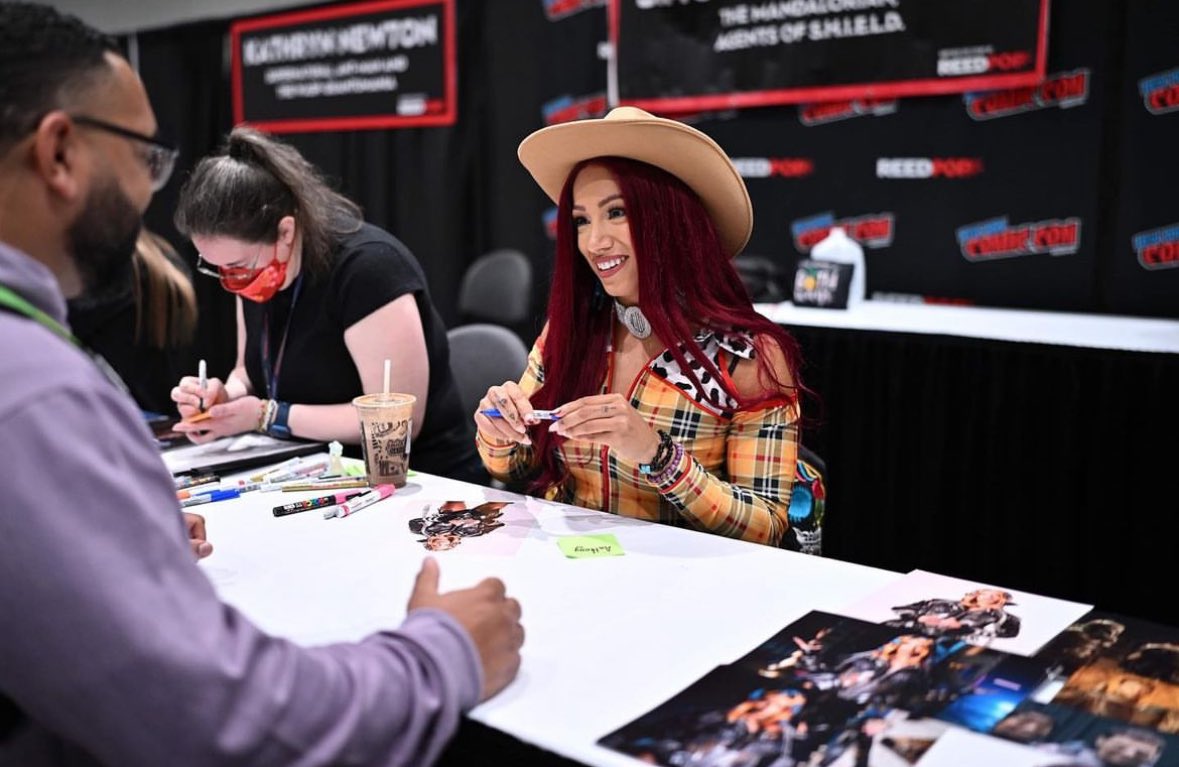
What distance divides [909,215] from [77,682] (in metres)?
3.40

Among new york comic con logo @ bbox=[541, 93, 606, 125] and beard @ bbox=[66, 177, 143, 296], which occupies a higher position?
new york comic con logo @ bbox=[541, 93, 606, 125]

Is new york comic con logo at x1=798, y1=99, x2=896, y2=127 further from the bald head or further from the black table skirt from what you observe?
the bald head

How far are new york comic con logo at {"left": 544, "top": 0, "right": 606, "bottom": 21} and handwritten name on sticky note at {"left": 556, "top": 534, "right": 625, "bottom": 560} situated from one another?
340 centimetres

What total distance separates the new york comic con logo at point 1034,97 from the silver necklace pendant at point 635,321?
2183 mm

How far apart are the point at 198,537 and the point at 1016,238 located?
2.93 meters

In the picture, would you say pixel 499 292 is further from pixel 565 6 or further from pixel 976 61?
pixel 976 61

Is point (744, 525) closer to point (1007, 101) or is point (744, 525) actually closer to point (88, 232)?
point (88, 232)

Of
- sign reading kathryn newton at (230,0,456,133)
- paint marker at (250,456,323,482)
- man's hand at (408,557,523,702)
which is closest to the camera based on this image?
man's hand at (408,557,523,702)

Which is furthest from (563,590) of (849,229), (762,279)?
(849,229)

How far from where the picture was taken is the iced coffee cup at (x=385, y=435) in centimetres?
176

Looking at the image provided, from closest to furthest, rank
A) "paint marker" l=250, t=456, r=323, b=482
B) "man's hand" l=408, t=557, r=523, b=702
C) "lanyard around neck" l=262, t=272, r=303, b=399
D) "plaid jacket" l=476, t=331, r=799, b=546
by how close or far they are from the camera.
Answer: "man's hand" l=408, t=557, r=523, b=702
"plaid jacket" l=476, t=331, r=799, b=546
"paint marker" l=250, t=456, r=323, b=482
"lanyard around neck" l=262, t=272, r=303, b=399

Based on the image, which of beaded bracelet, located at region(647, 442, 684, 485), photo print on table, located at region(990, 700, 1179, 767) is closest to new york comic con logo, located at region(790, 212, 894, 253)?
beaded bracelet, located at region(647, 442, 684, 485)

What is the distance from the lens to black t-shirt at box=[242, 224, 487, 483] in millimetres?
2203

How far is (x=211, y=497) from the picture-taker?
1.73 meters
